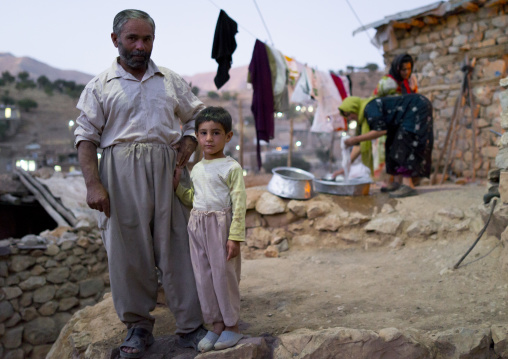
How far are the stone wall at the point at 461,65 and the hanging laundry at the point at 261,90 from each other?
3.22 meters

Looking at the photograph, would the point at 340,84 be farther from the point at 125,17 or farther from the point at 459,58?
the point at 125,17

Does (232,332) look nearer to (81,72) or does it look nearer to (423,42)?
(423,42)

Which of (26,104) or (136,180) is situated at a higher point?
(26,104)

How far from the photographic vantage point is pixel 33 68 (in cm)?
3334

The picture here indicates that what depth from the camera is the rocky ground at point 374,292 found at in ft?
7.18

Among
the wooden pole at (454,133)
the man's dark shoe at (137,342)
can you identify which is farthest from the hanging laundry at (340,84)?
the man's dark shoe at (137,342)

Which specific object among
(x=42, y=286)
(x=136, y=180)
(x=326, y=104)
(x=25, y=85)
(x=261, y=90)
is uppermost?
(x=25, y=85)

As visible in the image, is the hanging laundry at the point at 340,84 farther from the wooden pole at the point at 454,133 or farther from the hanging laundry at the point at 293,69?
the wooden pole at the point at 454,133

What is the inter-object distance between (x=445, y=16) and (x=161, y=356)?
25.0 feet

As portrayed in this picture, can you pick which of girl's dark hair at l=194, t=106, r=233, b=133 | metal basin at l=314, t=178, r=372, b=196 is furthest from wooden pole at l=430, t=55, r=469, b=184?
girl's dark hair at l=194, t=106, r=233, b=133

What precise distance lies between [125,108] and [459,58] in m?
7.06

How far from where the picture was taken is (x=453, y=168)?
25.8 ft

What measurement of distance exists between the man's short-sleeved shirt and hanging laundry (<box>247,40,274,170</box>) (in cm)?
396

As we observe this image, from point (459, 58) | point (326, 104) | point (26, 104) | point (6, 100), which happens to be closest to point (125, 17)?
point (326, 104)
